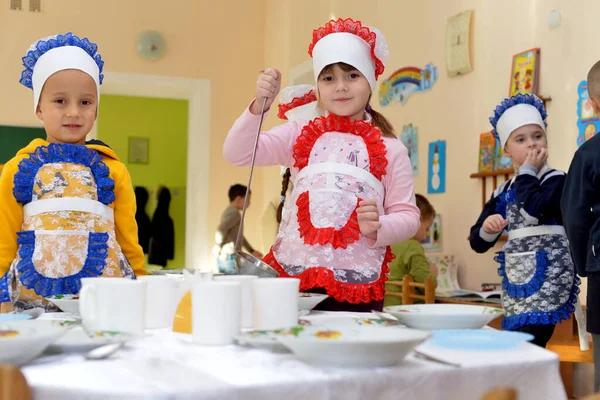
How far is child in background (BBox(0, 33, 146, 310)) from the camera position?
1511 mm

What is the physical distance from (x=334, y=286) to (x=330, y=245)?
10cm

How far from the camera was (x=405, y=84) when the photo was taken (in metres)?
4.07

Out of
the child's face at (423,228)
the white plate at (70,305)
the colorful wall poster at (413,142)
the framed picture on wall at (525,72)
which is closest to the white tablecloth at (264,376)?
the white plate at (70,305)

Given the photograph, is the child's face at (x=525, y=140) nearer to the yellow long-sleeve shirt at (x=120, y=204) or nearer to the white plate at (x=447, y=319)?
the yellow long-sleeve shirt at (x=120, y=204)

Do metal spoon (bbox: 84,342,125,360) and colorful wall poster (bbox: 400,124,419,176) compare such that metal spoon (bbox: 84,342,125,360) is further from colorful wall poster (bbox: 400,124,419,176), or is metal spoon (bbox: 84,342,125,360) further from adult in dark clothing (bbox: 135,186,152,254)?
adult in dark clothing (bbox: 135,186,152,254)

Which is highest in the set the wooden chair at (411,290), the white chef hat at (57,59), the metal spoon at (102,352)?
the white chef hat at (57,59)

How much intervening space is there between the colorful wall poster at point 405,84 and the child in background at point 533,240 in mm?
1378

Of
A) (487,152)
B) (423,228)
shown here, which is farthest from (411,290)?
(487,152)

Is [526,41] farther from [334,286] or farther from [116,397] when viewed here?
[116,397]

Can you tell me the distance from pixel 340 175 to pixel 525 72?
1.77m

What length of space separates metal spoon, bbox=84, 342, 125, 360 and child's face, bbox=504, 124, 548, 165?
191 centimetres

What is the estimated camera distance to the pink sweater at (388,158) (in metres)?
1.55

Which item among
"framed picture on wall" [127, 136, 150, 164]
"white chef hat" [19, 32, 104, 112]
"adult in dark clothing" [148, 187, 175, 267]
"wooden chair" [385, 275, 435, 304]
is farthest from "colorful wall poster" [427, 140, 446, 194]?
"framed picture on wall" [127, 136, 150, 164]

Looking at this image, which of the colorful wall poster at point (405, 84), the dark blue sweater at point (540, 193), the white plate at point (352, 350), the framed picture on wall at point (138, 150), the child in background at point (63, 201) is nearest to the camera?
the white plate at point (352, 350)
